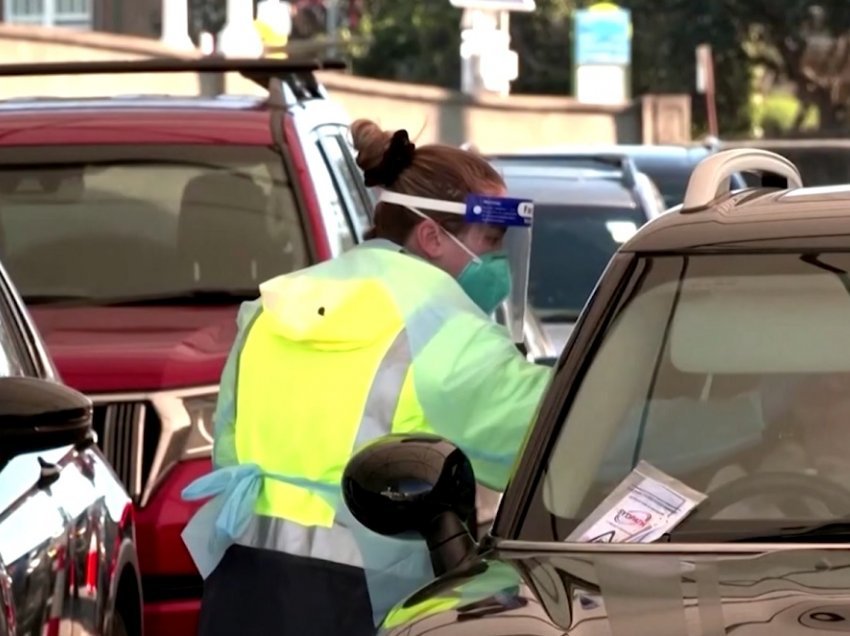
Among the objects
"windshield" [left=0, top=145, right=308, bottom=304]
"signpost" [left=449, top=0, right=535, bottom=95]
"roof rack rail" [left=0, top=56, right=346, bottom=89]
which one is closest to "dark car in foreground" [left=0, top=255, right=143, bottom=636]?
"windshield" [left=0, top=145, right=308, bottom=304]

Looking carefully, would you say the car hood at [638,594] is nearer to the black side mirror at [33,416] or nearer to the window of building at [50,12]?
the black side mirror at [33,416]

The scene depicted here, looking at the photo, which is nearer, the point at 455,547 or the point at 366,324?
the point at 455,547

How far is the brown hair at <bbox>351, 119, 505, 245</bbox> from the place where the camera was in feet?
17.1

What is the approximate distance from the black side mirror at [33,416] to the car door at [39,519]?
0.34 feet

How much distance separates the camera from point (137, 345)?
293 inches

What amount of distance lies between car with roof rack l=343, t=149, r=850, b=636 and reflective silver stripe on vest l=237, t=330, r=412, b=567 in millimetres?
188

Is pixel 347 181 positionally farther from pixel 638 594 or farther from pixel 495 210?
pixel 638 594

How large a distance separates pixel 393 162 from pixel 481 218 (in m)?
0.24

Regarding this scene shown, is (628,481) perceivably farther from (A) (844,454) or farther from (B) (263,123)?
(B) (263,123)

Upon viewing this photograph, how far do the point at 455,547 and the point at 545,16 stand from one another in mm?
56799

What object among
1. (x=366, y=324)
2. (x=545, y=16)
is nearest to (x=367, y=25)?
(x=545, y=16)

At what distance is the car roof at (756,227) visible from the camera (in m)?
4.53

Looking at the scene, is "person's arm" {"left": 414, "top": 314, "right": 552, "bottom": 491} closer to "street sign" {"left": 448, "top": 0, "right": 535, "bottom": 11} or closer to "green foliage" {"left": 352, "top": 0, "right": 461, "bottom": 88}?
"street sign" {"left": 448, "top": 0, "right": 535, "bottom": 11}

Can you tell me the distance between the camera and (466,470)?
442 centimetres
